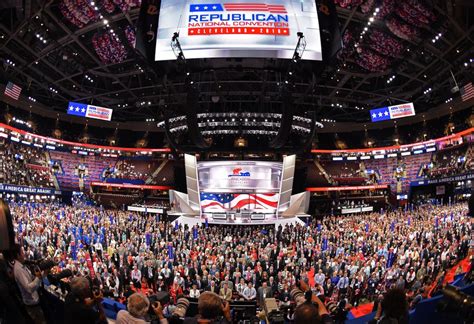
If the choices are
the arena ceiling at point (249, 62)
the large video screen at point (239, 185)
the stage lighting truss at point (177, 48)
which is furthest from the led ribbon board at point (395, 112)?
the stage lighting truss at point (177, 48)

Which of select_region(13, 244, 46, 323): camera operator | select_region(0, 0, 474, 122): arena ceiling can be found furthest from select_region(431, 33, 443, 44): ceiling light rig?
select_region(13, 244, 46, 323): camera operator

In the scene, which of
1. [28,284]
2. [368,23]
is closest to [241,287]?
[28,284]

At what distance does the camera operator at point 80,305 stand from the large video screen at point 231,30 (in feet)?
22.3

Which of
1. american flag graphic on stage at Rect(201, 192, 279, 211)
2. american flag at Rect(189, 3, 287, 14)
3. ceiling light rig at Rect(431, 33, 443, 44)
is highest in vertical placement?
ceiling light rig at Rect(431, 33, 443, 44)

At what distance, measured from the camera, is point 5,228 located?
3.06 meters

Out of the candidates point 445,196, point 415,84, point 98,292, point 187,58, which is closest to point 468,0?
point 187,58

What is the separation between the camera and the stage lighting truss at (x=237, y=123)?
25.8 m

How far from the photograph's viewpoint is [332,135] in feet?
139

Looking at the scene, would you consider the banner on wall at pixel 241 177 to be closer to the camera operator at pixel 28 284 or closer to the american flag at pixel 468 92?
the american flag at pixel 468 92

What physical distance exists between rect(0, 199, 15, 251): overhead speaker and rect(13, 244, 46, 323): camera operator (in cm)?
18

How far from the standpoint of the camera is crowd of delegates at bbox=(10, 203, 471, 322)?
11.1m

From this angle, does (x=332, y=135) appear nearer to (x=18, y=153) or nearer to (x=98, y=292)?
(x=18, y=153)

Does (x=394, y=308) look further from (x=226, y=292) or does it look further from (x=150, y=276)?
(x=150, y=276)

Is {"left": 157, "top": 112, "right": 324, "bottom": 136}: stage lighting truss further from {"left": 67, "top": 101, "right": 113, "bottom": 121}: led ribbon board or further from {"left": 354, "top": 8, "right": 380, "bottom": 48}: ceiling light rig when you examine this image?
{"left": 354, "top": 8, "right": 380, "bottom": 48}: ceiling light rig
